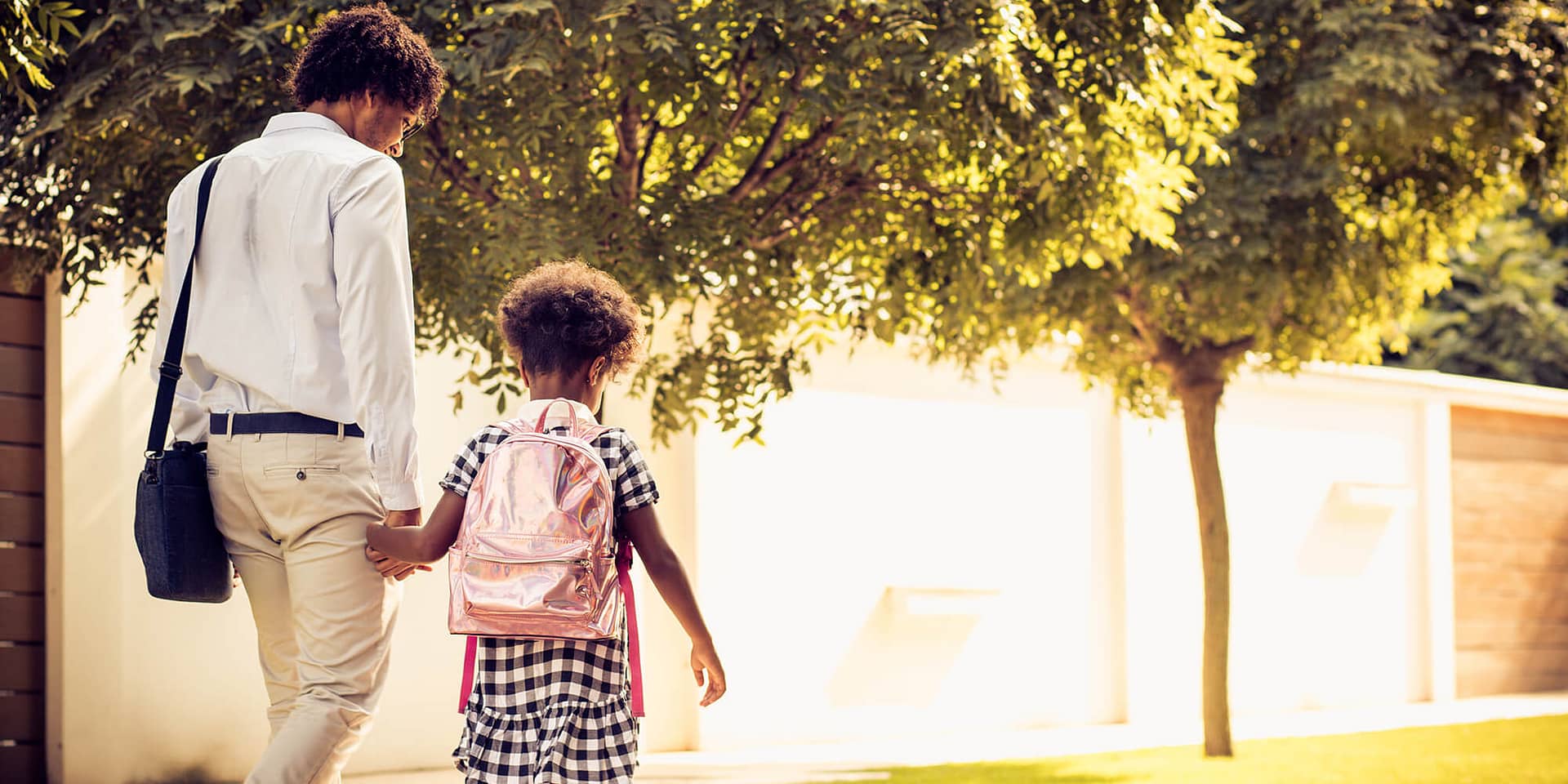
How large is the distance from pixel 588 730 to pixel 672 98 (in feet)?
10.1

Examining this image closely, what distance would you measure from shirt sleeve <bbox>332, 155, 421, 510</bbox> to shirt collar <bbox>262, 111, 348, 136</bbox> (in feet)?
0.62

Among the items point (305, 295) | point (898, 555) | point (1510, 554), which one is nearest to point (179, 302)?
point (305, 295)

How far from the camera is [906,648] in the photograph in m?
11.6

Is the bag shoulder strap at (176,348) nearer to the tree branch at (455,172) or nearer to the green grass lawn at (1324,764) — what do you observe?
the tree branch at (455,172)

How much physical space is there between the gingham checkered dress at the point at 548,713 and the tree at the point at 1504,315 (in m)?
24.3

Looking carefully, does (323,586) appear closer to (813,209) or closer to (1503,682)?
(813,209)

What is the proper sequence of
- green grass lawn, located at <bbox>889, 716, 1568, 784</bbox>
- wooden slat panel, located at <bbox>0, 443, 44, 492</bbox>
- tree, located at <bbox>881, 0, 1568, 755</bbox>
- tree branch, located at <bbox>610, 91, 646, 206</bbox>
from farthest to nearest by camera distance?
green grass lawn, located at <bbox>889, 716, 1568, 784</bbox> → tree, located at <bbox>881, 0, 1568, 755</bbox> → wooden slat panel, located at <bbox>0, 443, 44, 492</bbox> → tree branch, located at <bbox>610, 91, 646, 206</bbox>

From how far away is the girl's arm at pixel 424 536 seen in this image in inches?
125

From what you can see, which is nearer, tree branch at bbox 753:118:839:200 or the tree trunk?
tree branch at bbox 753:118:839:200

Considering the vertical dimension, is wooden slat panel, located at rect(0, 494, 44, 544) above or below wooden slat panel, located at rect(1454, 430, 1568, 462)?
below

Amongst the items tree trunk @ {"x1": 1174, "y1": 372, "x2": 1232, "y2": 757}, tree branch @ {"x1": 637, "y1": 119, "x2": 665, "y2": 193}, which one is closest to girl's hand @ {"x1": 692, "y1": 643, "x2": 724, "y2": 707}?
tree branch @ {"x1": 637, "y1": 119, "x2": 665, "y2": 193}

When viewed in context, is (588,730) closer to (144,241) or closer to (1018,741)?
(144,241)

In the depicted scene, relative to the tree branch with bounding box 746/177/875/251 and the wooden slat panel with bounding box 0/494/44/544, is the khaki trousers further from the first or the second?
the wooden slat panel with bounding box 0/494/44/544

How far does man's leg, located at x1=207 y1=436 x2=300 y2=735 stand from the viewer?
327cm
